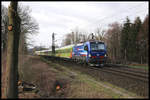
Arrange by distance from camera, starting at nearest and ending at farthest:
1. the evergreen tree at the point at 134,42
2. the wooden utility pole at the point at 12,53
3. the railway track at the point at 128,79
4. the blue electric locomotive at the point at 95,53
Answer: the wooden utility pole at the point at 12,53 → the railway track at the point at 128,79 → the blue electric locomotive at the point at 95,53 → the evergreen tree at the point at 134,42

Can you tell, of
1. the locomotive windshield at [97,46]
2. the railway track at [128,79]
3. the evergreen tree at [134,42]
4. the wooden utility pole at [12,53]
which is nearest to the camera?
the wooden utility pole at [12,53]

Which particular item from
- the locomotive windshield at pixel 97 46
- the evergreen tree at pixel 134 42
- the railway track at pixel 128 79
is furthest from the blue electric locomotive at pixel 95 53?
the evergreen tree at pixel 134 42

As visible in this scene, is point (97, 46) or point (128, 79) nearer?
point (128, 79)

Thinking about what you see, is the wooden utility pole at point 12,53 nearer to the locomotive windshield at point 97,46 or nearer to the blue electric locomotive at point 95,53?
the blue electric locomotive at point 95,53

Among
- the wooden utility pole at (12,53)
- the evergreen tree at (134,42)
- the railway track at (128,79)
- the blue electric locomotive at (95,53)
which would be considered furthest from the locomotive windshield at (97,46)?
the evergreen tree at (134,42)

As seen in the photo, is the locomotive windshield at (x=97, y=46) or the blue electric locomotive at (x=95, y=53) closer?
the blue electric locomotive at (x=95, y=53)

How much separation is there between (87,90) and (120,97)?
157 cm

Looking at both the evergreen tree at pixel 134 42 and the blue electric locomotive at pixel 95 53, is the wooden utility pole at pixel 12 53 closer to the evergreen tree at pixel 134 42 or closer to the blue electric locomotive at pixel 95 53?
the blue electric locomotive at pixel 95 53

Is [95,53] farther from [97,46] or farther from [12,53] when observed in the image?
[12,53]

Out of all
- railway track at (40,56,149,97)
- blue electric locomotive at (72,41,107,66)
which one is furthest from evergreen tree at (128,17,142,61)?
railway track at (40,56,149,97)

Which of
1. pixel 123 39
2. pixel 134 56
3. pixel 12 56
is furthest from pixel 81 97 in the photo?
pixel 123 39

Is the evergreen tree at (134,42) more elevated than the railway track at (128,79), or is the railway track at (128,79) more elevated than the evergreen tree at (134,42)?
the evergreen tree at (134,42)

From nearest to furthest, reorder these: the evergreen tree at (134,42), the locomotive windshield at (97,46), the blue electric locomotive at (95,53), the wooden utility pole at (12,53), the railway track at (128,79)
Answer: the wooden utility pole at (12,53) → the railway track at (128,79) → the blue electric locomotive at (95,53) → the locomotive windshield at (97,46) → the evergreen tree at (134,42)

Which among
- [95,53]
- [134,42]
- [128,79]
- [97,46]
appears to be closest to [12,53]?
[128,79]
